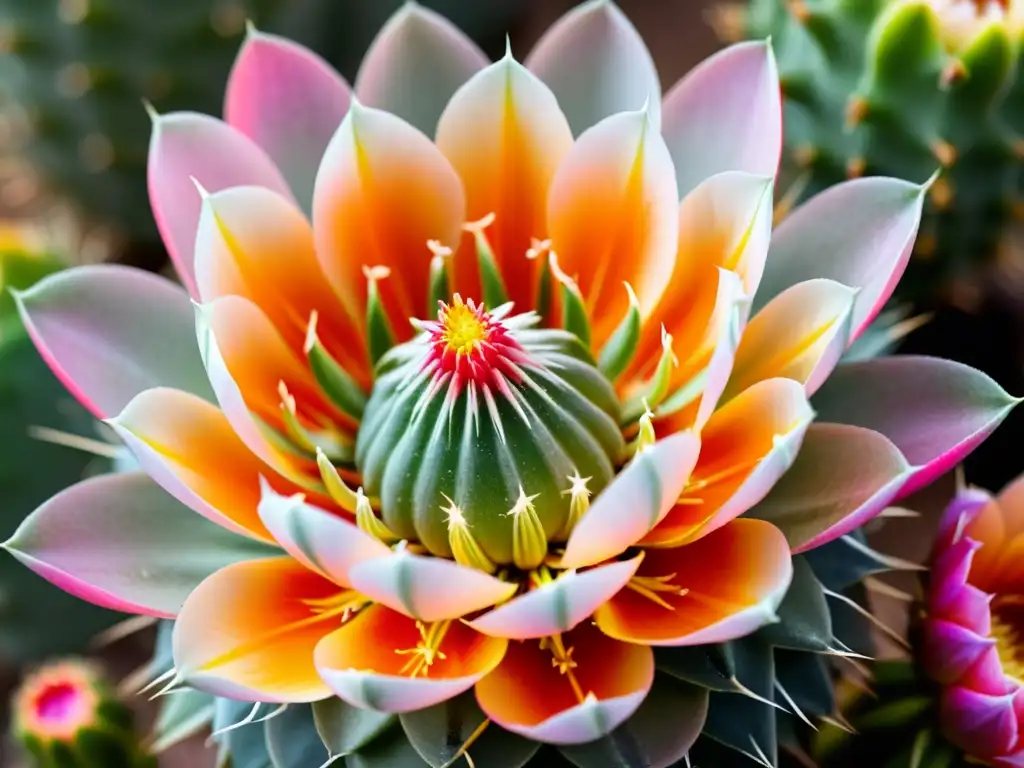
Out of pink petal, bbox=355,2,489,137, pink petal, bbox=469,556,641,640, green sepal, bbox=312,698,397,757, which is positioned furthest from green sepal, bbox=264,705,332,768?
pink petal, bbox=355,2,489,137

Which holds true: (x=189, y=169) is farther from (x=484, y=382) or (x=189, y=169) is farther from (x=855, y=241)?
(x=855, y=241)

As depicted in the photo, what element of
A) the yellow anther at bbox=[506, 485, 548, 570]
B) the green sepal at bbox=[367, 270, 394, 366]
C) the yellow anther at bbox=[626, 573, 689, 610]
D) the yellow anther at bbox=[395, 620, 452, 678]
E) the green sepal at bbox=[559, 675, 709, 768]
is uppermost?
the green sepal at bbox=[367, 270, 394, 366]

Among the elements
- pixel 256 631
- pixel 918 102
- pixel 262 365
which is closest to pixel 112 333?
pixel 262 365

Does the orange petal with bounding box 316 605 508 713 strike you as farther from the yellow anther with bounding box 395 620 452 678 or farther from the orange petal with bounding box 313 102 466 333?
the orange petal with bounding box 313 102 466 333

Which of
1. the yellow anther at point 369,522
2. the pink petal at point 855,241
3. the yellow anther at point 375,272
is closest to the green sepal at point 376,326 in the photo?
the yellow anther at point 375,272

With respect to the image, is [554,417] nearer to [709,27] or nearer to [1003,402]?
[1003,402]

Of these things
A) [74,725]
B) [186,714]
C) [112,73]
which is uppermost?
[112,73]
